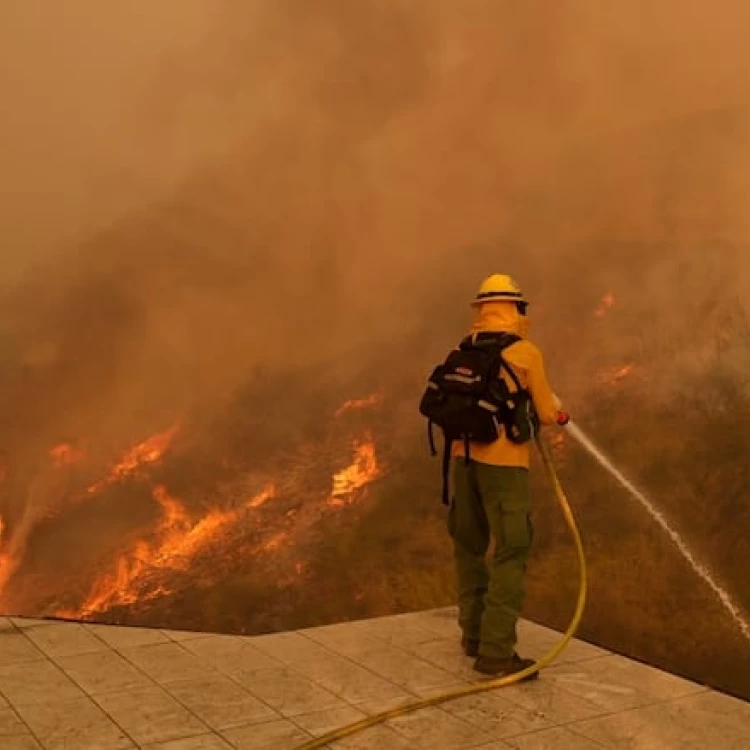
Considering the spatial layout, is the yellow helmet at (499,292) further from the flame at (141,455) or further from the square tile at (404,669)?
the flame at (141,455)

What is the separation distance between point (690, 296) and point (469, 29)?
10.1 meters

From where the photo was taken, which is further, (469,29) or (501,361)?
(469,29)

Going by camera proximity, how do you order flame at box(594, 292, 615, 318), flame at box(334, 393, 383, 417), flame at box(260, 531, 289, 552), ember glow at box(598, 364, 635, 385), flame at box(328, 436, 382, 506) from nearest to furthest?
flame at box(260, 531, 289, 552)
flame at box(328, 436, 382, 506)
ember glow at box(598, 364, 635, 385)
flame at box(334, 393, 383, 417)
flame at box(594, 292, 615, 318)

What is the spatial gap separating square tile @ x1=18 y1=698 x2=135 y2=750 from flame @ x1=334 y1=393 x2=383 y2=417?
10.9 meters

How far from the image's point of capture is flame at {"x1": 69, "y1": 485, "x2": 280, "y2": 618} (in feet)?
44.2

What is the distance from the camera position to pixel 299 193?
20.6 m

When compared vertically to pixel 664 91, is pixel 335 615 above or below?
below

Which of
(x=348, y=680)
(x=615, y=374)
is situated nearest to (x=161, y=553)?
(x=615, y=374)

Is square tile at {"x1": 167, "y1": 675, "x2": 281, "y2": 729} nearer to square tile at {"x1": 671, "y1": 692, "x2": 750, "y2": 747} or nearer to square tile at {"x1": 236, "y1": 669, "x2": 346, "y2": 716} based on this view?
square tile at {"x1": 236, "y1": 669, "x2": 346, "y2": 716}

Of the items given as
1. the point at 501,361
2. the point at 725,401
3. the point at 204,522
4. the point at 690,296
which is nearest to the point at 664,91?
the point at 690,296

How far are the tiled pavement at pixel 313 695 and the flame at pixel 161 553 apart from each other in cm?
905

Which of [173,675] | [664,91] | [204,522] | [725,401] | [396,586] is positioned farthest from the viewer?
[664,91]

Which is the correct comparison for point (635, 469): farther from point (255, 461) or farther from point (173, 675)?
point (173, 675)

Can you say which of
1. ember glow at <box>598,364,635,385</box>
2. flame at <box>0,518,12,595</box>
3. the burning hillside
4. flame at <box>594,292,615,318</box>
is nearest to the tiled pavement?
the burning hillside
